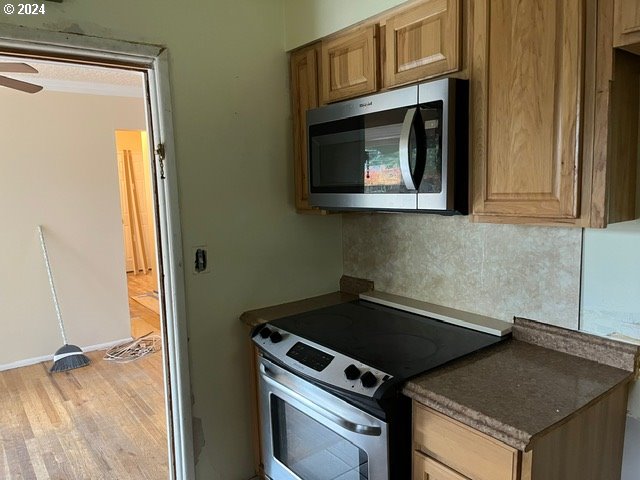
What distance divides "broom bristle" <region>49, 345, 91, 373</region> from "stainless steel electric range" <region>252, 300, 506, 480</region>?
2521mm

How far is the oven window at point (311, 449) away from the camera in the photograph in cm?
159

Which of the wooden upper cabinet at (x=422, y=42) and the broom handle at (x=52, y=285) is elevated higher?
the wooden upper cabinet at (x=422, y=42)

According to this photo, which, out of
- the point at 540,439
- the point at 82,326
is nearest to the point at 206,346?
the point at 540,439

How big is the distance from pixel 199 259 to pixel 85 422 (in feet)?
5.68

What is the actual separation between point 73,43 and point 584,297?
1958mm

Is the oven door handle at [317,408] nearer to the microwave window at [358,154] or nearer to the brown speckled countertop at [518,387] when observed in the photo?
the brown speckled countertop at [518,387]

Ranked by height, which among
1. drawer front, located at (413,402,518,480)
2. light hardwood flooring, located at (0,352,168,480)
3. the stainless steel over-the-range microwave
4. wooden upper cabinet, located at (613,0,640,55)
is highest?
wooden upper cabinet, located at (613,0,640,55)

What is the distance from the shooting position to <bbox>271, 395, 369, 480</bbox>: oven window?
5.21ft

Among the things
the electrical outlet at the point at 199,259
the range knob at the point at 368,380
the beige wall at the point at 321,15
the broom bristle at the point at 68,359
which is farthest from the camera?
the broom bristle at the point at 68,359

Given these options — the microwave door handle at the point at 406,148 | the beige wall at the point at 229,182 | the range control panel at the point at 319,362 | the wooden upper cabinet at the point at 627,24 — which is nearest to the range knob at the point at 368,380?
the range control panel at the point at 319,362

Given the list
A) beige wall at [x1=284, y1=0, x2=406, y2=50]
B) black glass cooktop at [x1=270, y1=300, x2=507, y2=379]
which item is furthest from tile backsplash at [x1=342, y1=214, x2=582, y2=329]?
beige wall at [x1=284, y1=0, x2=406, y2=50]

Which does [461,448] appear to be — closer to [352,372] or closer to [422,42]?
[352,372]

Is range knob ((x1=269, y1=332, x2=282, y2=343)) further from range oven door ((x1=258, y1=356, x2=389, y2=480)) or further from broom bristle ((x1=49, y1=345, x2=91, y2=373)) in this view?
broom bristle ((x1=49, y1=345, x2=91, y2=373))

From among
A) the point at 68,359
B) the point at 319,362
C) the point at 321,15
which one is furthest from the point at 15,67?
the point at 319,362
